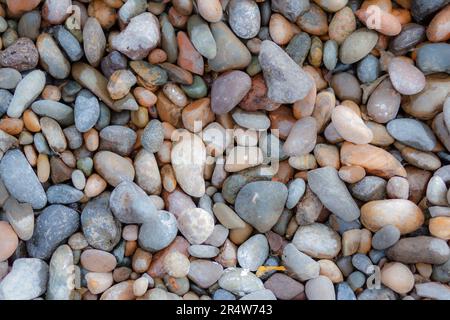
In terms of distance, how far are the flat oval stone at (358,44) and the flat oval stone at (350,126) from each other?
0.09 m

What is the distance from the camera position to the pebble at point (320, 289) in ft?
2.88

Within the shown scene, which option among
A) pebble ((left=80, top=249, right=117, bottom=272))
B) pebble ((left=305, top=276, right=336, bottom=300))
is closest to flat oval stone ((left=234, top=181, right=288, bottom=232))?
pebble ((left=305, top=276, right=336, bottom=300))

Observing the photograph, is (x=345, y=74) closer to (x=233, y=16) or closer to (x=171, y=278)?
(x=233, y=16)

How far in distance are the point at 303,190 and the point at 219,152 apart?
0.49 feet

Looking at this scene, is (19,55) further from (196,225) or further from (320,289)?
(320,289)

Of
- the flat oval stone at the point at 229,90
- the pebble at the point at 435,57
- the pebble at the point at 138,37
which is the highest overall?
the pebble at the point at 435,57

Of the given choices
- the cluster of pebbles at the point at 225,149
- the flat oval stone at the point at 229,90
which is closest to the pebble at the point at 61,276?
the cluster of pebbles at the point at 225,149

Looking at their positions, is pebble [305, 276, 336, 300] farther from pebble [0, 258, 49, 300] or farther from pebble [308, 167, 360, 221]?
pebble [0, 258, 49, 300]

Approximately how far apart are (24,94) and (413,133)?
2.04 ft

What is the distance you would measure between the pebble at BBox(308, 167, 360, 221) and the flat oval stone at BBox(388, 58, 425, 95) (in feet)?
0.57

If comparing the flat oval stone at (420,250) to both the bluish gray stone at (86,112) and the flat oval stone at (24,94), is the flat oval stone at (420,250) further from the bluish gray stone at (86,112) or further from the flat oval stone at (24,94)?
the flat oval stone at (24,94)

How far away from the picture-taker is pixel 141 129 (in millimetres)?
945

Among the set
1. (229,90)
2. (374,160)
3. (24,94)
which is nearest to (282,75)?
(229,90)

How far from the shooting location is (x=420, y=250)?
879 millimetres
